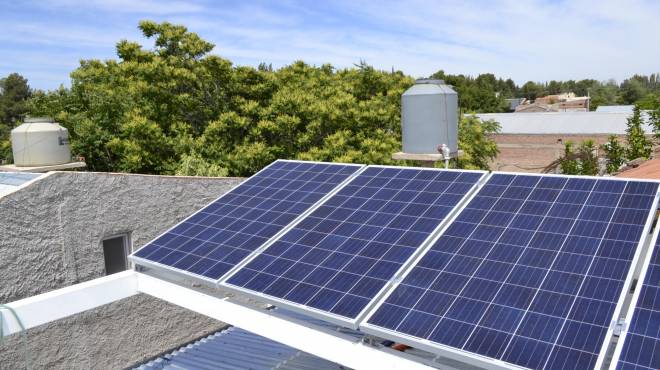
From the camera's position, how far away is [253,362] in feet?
34.1

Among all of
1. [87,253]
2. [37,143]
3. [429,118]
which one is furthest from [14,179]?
[429,118]

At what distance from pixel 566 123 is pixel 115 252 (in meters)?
63.6

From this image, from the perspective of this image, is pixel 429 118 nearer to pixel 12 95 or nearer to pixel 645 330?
pixel 645 330

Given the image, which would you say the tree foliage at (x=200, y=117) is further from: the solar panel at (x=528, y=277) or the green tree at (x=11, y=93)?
the green tree at (x=11, y=93)

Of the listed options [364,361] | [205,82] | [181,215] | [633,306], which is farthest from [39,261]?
[205,82]

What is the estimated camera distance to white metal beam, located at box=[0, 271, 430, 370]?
6.26 metres

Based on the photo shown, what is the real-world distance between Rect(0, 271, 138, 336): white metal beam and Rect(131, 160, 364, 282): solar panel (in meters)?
0.55

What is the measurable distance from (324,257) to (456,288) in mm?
2132

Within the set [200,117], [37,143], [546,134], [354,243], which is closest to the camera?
[354,243]

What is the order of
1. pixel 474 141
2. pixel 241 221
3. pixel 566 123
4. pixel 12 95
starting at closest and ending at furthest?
pixel 241 221 → pixel 474 141 → pixel 566 123 → pixel 12 95

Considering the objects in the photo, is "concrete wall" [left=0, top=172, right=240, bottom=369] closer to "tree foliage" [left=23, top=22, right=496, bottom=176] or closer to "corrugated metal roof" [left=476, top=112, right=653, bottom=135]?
"tree foliage" [left=23, top=22, right=496, bottom=176]

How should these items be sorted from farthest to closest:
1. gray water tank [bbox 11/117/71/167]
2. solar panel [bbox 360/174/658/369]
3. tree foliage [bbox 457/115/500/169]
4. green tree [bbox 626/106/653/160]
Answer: green tree [bbox 626/106/653/160], tree foliage [bbox 457/115/500/169], gray water tank [bbox 11/117/71/167], solar panel [bbox 360/174/658/369]

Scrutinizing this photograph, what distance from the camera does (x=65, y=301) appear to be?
7824 mm

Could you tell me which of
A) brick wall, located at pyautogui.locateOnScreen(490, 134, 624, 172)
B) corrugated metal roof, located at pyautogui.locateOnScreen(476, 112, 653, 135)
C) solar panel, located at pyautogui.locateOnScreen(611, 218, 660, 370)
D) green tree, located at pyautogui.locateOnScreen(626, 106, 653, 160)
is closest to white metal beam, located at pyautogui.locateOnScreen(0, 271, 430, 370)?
solar panel, located at pyautogui.locateOnScreen(611, 218, 660, 370)
